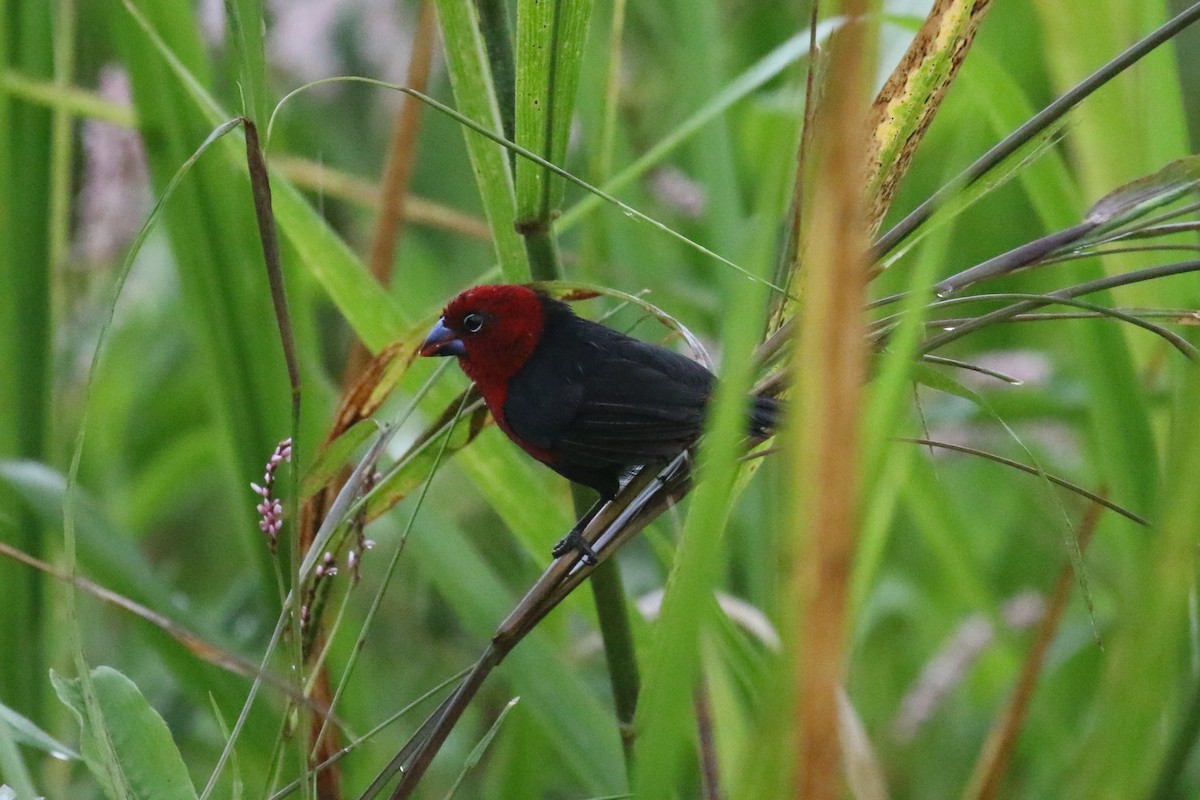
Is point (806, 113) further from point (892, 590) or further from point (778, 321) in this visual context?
point (892, 590)

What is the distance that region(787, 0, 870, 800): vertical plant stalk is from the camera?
55 cm

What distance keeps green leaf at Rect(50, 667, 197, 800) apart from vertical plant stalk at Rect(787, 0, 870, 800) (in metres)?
0.58

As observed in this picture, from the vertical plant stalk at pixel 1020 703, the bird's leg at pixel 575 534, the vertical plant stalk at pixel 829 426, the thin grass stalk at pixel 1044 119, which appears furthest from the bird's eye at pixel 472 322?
the vertical plant stalk at pixel 829 426

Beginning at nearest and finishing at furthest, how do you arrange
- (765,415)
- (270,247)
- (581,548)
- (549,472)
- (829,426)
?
(829,426) < (270,247) < (581,548) < (765,415) < (549,472)

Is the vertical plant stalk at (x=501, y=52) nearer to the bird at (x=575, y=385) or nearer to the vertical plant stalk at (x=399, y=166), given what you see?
the bird at (x=575, y=385)

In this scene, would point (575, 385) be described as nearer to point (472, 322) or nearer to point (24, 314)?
point (472, 322)

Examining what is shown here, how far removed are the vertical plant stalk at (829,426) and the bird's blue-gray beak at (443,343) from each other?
1032 millimetres

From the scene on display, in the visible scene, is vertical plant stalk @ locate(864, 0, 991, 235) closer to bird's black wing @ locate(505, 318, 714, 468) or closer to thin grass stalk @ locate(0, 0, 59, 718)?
bird's black wing @ locate(505, 318, 714, 468)

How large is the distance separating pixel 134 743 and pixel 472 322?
2.62 feet

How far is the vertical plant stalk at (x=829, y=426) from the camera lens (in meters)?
0.55

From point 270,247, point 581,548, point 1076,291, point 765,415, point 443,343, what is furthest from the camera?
point 443,343

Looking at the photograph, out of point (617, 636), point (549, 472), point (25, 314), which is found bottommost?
point (549, 472)

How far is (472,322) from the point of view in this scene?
1.64 meters

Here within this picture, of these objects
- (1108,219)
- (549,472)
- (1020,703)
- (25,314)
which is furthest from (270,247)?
(549,472)
